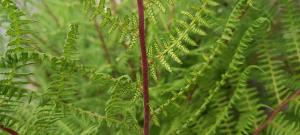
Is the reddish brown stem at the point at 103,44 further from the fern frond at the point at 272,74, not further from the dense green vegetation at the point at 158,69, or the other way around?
the fern frond at the point at 272,74

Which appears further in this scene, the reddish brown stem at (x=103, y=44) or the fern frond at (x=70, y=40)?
the reddish brown stem at (x=103, y=44)

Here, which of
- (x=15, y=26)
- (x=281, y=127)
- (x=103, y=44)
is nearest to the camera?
(x=15, y=26)

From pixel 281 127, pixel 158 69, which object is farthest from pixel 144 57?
pixel 281 127

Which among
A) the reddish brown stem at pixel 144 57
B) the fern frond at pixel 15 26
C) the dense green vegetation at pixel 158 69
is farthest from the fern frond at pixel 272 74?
the fern frond at pixel 15 26

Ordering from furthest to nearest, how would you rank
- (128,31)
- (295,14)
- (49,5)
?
(49,5) → (295,14) → (128,31)

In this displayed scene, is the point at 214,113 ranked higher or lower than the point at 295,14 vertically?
lower

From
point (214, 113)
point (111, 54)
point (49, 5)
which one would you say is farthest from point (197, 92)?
point (49, 5)

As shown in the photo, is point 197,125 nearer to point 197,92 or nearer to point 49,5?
point 197,92

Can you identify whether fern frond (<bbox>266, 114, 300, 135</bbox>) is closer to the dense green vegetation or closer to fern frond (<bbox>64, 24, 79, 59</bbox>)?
the dense green vegetation

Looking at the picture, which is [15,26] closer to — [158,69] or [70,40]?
[70,40]
